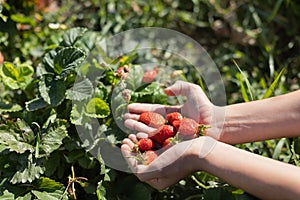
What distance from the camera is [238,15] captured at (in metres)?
2.57

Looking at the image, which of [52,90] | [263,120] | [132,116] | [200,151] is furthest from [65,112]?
[263,120]

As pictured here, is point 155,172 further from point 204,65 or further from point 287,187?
point 204,65

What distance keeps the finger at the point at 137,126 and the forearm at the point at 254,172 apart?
0.22 m

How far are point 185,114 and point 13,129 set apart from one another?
508 mm

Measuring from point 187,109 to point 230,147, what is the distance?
275mm

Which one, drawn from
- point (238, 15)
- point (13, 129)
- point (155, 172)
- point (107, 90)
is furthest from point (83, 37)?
point (238, 15)

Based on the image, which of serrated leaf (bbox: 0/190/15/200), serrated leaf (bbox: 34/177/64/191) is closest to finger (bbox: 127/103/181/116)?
serrated leaf (bbox: 34/177/64/191)

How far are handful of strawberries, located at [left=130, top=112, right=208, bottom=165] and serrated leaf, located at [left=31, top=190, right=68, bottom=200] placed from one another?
0.23m

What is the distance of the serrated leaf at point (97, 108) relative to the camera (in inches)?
56.1

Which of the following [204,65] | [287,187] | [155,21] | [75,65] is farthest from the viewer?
[155,21]

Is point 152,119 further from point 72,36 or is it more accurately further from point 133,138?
point 72,36

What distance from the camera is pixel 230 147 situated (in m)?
1.25

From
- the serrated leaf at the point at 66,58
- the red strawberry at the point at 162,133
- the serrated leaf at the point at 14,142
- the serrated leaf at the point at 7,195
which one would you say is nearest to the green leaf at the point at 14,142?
the serrated leaf at the point at 14,142

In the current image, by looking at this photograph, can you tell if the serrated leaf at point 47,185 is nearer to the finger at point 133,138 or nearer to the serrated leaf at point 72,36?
the finger at point 133,138
